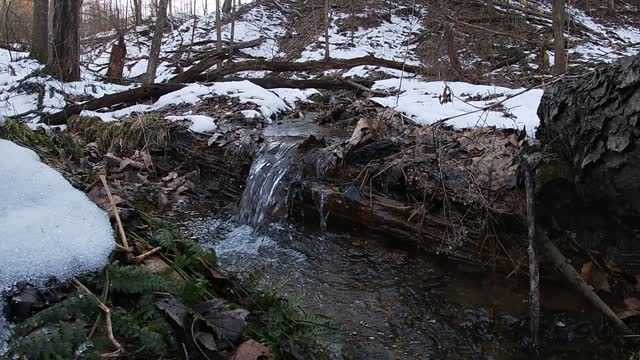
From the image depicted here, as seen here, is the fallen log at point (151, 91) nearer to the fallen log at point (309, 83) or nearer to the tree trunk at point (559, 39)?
the fallen log at point (309, 83)

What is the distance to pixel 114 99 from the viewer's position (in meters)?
7.08

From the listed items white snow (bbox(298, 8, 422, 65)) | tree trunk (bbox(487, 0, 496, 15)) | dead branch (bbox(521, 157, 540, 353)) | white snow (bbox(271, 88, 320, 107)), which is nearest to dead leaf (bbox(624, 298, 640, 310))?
dead branch (bbox(521, 157, 540, 353))

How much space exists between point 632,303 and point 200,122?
4749 mm

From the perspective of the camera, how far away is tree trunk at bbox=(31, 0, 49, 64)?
912 centimetres

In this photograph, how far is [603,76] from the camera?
7.82 ft

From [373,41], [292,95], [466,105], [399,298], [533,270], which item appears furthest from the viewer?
[373,41]

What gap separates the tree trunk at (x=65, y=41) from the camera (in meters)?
8.34

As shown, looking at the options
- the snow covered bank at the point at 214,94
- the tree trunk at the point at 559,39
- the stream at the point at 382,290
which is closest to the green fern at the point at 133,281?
the stream at the point at 382,290

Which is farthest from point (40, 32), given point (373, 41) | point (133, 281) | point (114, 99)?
point (373, 41)

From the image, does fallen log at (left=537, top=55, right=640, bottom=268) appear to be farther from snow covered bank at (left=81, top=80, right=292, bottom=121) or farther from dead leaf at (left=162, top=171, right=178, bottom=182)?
snow covered bank at (left=81, top=80, right=292, bottom=121)

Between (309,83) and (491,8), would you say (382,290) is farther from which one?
(491,8)

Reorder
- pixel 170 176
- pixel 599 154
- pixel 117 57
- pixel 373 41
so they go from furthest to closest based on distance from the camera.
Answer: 1. pixel 373 41
2. pixel 117 57
3. pixel 170 176
4. pixel 599 154

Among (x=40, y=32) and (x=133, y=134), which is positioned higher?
(x=40, y=32)

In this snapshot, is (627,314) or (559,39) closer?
(627,314)
